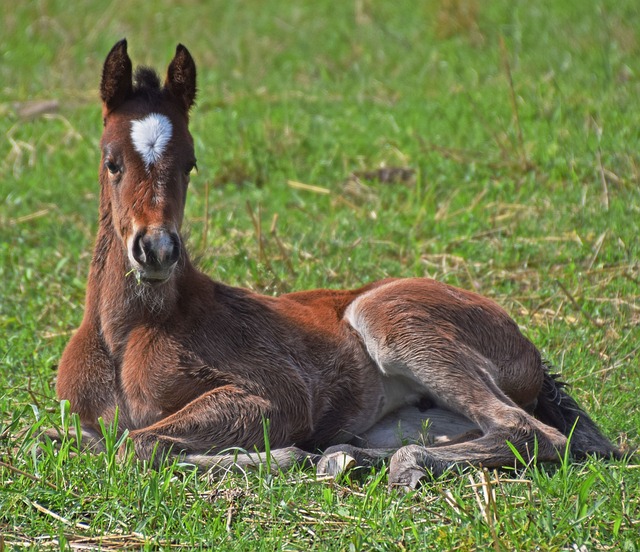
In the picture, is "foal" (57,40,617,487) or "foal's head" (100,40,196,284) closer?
"foal's head" (100,40,196,284)

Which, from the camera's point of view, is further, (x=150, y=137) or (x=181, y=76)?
(x=181, y=76)

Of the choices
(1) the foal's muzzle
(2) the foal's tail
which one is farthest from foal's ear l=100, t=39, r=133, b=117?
(2) the foal's tail

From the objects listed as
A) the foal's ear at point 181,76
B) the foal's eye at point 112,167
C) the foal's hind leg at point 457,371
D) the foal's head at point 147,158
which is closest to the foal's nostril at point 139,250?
the foal's head at point 147,158

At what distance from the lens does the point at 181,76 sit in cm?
533

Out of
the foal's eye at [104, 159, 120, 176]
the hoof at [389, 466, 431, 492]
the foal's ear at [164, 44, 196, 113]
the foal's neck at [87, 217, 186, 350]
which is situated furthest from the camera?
the foal's ear at [164, 44, 196, 113]

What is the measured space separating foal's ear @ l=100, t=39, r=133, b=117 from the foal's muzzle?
0.90 m

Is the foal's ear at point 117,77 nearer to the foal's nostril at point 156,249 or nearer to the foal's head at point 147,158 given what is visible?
the foal's head at point 147,158

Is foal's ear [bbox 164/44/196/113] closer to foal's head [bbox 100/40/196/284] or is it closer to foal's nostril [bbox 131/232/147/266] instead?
foal's head [bbox 100/40/196/284]

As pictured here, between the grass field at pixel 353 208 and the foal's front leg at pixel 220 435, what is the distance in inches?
5.8

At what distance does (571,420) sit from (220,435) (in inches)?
76.2

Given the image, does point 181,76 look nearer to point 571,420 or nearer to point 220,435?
point 220,435

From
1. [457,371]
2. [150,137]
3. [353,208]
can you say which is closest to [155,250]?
[150,137]

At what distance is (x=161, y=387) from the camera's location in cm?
498

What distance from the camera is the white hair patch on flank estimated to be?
4875 mm
